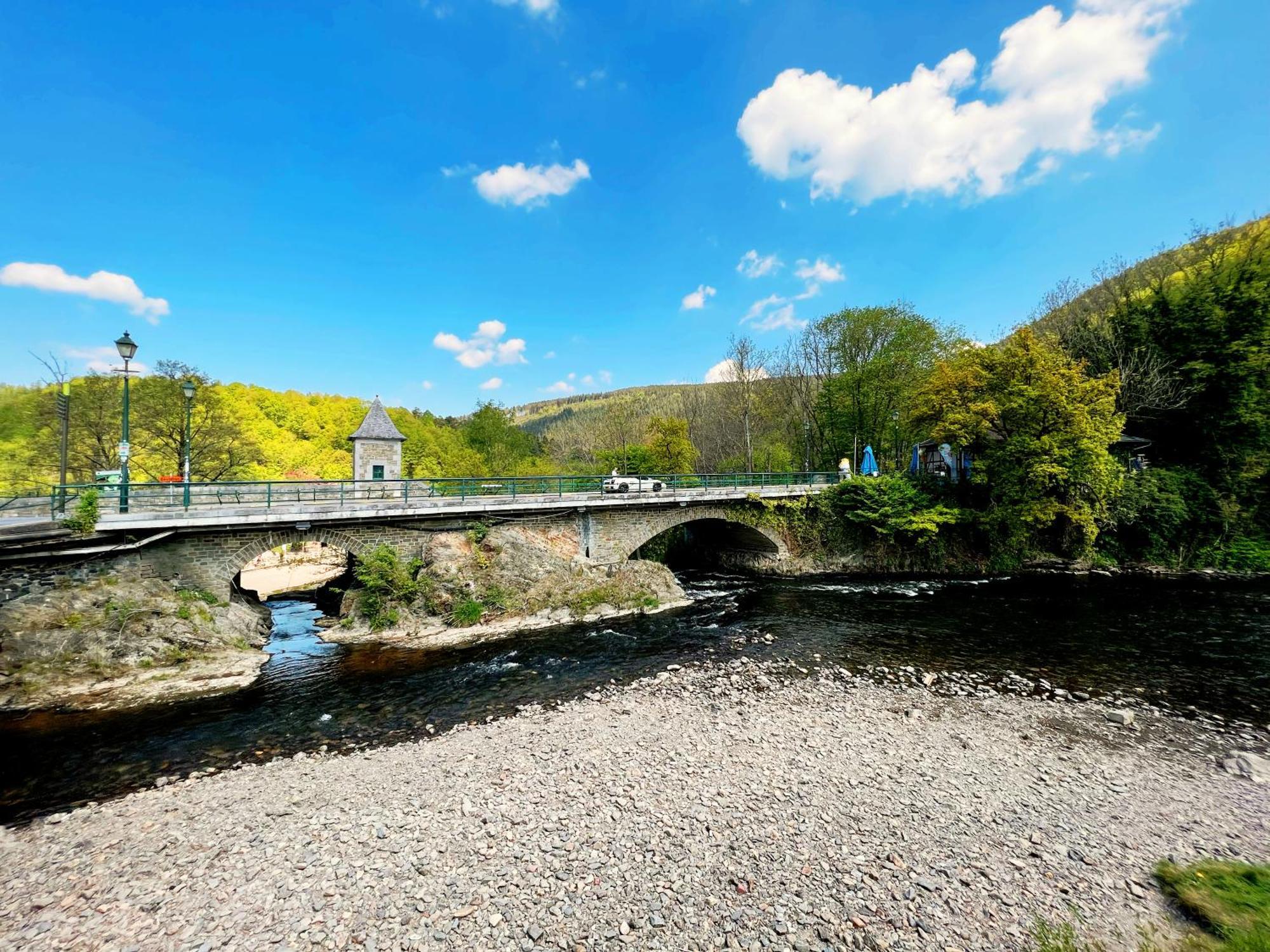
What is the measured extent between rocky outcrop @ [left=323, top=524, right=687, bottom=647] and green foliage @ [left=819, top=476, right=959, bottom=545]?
1200 cm

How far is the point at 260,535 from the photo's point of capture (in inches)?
583

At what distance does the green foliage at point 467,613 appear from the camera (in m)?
16.7

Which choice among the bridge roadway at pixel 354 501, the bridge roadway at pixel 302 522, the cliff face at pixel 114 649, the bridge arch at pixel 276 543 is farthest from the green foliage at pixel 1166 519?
the cliff face at pixel 114 649

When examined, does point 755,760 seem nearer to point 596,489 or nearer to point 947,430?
point 596,489

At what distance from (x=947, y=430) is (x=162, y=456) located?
44209mm

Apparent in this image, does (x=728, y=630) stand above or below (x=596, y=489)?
below

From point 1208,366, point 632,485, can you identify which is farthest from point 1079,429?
point 632,485

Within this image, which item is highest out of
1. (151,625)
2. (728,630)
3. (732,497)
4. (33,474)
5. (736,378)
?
(736,378)

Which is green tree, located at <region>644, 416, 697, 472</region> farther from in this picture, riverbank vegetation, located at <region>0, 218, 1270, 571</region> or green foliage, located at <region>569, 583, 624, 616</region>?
green foliage, located at <region>569, 583, 624, 616</region>

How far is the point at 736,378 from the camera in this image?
42000mm

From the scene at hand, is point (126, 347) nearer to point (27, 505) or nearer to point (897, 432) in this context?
point (27, 505)

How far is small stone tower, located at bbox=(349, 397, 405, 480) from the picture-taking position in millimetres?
28578

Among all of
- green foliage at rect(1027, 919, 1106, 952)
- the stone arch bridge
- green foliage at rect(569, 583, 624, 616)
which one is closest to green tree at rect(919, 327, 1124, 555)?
the stone arch bridge

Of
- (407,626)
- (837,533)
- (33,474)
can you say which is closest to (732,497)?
(837,533)
